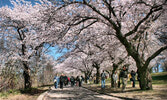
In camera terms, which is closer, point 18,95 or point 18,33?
point 18,95

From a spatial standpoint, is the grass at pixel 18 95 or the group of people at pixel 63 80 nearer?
the grass at pixel 18 95

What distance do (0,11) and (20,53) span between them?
15.8 feet

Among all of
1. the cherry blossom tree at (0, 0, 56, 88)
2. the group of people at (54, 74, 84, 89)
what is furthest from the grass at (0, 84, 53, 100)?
the group of people at (54, 74, 84, 89)

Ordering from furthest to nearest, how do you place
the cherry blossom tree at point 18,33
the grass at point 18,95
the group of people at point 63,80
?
the group of people at point 63,80, the cherry blossom tree at point 18,33, the grass at point 18,95

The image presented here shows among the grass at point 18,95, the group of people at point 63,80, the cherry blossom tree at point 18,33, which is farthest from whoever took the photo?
the group of people at point 63,80

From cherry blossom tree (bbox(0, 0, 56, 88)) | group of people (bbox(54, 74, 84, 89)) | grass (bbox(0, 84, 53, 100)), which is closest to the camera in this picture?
Answer: grass (bbox(0, 84, 53, 100))

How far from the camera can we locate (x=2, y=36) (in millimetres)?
16000

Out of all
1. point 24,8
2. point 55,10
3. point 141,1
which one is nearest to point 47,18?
point 55,10

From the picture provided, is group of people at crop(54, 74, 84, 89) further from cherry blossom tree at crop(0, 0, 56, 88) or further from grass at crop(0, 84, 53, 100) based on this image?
grass at crop(0, 84, 53, 100)

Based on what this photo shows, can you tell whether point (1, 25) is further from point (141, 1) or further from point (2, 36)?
point (141, 1)

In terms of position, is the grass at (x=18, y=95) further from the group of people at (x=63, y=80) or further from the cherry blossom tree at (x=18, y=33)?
the group of people at (x=63, y=80)

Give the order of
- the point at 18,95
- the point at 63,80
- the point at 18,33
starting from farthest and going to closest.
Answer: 1. the point at 63,80
2. the point at 18,33
3. the point at 18,95

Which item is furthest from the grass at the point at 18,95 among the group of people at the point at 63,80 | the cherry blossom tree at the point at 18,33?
the group of people at the point at 63,80

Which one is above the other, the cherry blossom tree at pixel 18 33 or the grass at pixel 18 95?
the cherry blossom tree at pixel 18 33
